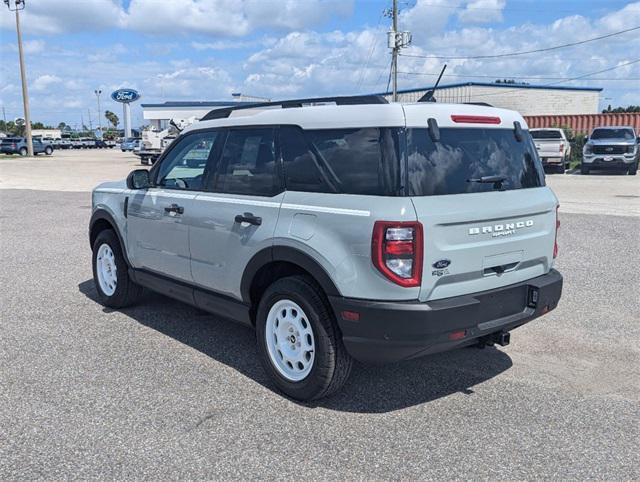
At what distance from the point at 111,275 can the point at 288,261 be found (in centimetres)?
297

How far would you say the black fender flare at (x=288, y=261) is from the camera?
374cm

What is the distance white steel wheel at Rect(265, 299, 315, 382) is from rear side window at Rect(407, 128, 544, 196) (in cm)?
117

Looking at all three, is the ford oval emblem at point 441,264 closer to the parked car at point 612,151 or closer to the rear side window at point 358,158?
the rear side window at point 358,158

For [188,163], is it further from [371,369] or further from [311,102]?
[371,369]

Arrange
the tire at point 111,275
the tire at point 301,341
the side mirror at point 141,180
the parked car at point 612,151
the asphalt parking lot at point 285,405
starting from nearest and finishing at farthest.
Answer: the asphalt parking lot at point 285,405
the tire at point 301,341
the side mirror at point 141,180
the tire at point 111,275
the parked car at point 612,151

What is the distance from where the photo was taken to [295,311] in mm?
4113

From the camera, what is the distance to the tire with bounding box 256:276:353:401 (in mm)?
3861

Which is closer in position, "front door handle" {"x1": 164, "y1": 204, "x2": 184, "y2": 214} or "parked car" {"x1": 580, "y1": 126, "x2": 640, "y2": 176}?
"front door handle" {"x1": 164, "y1": 204, "x2": 184, "y2": 214}

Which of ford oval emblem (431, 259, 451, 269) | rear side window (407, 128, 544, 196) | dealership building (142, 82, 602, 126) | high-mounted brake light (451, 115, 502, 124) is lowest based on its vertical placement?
ford oval emblem (431, 259, 451, 269)

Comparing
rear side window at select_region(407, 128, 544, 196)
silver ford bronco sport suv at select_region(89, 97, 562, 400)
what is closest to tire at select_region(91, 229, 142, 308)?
silver ford bronco sport suv at select_region(89, 97, 562, 400)

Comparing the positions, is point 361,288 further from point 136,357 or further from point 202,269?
point 136,357

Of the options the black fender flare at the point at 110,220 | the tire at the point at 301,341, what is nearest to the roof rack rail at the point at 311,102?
the tire at the point at 301,341

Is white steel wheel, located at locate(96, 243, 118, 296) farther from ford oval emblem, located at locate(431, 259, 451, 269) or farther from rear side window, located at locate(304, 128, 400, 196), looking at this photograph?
ford oval emblem, located at locate(431, 259, 451, 269)

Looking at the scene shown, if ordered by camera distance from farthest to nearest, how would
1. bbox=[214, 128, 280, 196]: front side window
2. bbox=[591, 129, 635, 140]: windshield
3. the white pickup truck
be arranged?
the white pickup truck, bbox=[591, 129, 635, 140]: windshield, bbox=[214, 128, 280, 196]: front side window
